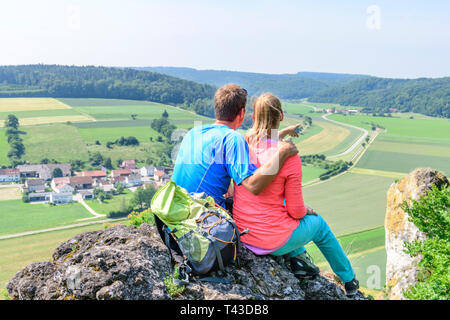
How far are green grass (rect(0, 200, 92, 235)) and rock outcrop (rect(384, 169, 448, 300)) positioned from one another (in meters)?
39.5

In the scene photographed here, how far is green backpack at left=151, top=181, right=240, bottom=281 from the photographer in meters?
3.64

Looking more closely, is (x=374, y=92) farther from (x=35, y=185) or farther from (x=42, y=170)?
(x=35, y=185)

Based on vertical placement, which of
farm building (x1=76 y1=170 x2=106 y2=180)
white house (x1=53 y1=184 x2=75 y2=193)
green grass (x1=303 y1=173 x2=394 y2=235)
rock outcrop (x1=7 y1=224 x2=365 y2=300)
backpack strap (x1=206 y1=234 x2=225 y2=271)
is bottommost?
white house (x1=53 y1=184 x2=75 y2=193)

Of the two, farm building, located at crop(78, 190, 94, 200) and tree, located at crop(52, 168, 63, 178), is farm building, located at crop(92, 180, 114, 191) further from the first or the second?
tree, located at crop(52, 168, 63, 178)

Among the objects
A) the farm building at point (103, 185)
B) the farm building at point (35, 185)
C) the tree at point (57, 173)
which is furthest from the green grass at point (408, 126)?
the farm building at point (35, 185)

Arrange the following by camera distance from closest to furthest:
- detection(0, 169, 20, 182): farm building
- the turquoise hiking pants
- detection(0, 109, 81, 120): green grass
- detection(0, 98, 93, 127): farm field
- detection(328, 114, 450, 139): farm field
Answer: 1. the turquoise hiking pants
2. detection(0, 169, 20, 182): farm building
3. detection(328, 114, 450, 139): farm field
4. detection(0, 98, 93, 127): farm field
5. detection(0, 109, 81, 120): green grass

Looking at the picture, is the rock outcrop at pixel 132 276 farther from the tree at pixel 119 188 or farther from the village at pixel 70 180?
the tree at pixel 119 188

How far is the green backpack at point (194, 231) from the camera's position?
3.64m

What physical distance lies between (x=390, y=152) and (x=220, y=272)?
69.8 meters

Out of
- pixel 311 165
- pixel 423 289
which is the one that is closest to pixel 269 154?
pixel 423 289

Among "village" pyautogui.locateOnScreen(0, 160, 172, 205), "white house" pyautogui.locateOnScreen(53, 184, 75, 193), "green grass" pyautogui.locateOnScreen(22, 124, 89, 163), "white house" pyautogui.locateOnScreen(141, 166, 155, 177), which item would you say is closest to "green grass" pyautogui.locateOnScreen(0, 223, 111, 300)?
"village" pyautogui.locateOnScreen(0, 160, 172, 205)

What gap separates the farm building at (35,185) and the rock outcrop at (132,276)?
194 ft

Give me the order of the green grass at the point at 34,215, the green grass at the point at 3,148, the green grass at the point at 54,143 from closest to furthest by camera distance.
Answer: the green grass at the point at 34,215 < the green grass at the point at 3,148 < the green grass at the point at 54,143

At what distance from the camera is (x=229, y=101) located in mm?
4043
